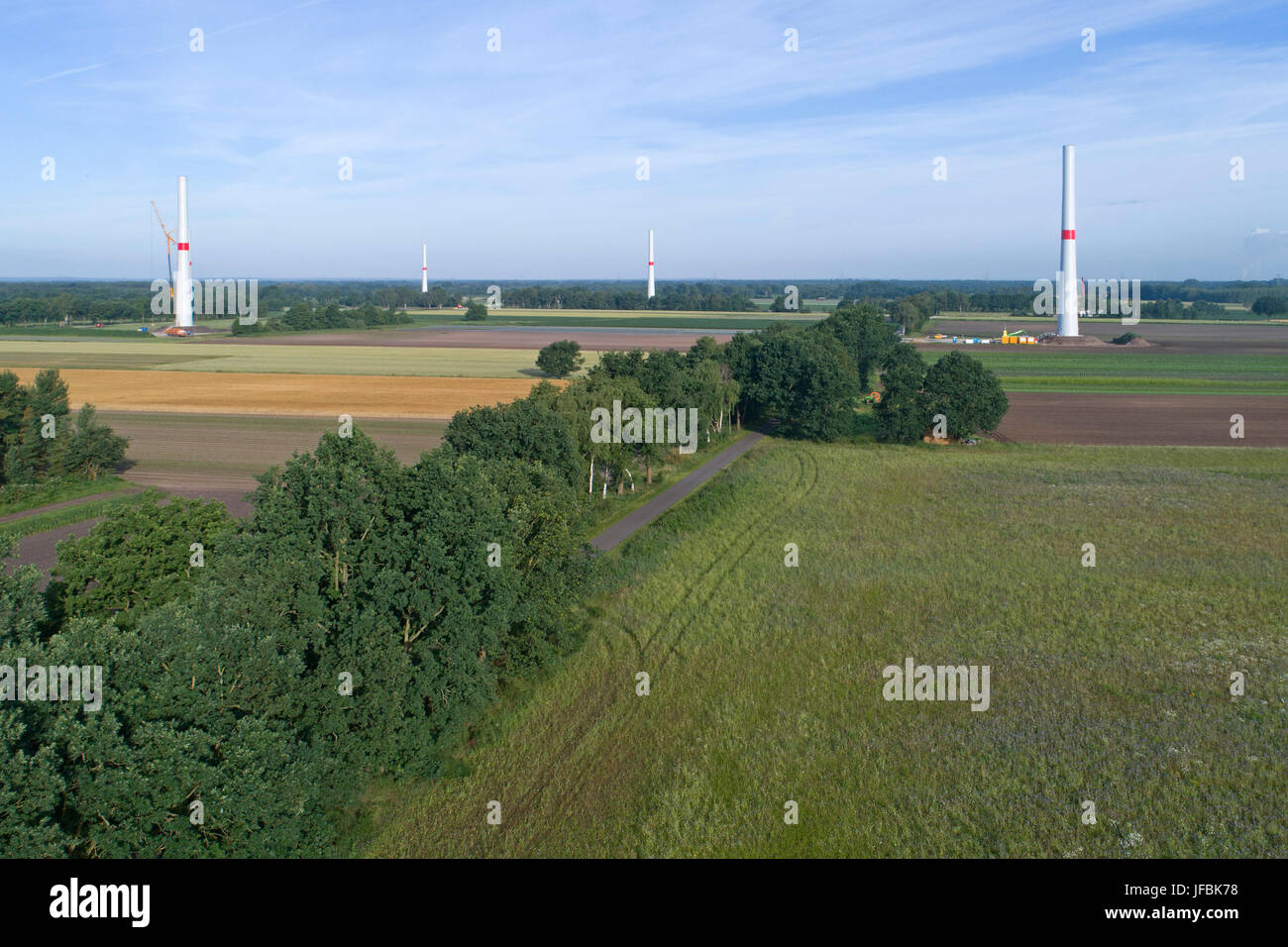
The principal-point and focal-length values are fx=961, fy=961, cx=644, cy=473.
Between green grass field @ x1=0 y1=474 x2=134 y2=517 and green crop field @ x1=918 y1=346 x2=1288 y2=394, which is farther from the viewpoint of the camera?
green crop field @ x1=918 y1=346 x2=1288 y2=394

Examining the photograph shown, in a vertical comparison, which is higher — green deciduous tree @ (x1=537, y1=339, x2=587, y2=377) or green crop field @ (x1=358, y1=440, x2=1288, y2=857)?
green deciduous tree @ (x1=537, y1=339, x2=587, y2=377)

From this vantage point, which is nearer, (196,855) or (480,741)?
(196,855)

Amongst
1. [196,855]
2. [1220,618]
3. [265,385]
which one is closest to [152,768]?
[196,855]

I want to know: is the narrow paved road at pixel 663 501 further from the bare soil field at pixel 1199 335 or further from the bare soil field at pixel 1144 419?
the bare soil field at pixel 1199 335

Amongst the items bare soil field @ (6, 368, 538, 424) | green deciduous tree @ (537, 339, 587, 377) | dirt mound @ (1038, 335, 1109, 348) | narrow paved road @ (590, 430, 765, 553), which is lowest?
narrow paved road @ (590, 430, 765, 553)

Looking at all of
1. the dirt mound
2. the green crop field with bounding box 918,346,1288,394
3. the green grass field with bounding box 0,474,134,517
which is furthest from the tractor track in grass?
the dirt mound

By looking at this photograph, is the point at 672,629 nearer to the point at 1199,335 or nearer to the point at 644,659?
the point at 644,659

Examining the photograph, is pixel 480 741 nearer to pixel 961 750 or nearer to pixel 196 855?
pixel 196 855

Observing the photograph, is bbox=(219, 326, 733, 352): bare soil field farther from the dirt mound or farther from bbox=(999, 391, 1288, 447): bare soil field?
bbox=(999, 391, 1288, 447): bare soil field

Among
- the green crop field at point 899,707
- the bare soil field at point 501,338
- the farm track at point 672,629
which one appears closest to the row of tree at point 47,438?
the green crop field at point 899,707
